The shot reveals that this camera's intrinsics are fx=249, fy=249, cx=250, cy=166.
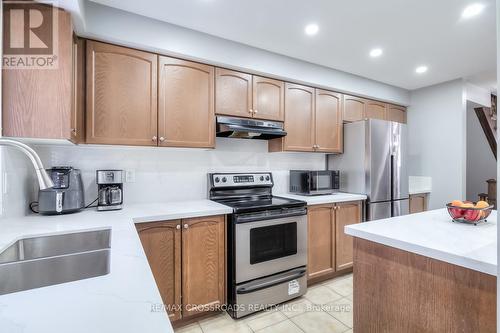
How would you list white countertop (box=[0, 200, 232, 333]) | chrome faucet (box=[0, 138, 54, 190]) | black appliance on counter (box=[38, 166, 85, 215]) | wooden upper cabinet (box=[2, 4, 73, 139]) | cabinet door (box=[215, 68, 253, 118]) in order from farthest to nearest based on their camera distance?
cabinet door (box=[215, 68, 253, 118]) → black appliance on counter (box=[38, 166, 85, 215]) → wooden upper cabinet (box=[2, 4, 73, 139]) → chrome faucet (box=[0, 138, 54, 190]) → white countertop (box=[0, 200, 232, 333])

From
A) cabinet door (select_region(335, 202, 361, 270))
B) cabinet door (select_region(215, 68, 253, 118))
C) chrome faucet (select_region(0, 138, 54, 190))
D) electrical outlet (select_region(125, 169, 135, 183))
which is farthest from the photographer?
cabinet door (select_region(335, 202, 361, 270))

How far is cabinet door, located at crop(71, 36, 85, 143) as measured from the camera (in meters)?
1.74

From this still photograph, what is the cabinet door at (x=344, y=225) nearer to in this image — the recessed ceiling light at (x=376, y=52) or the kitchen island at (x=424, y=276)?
the kitchen island at (x=424, y=276)

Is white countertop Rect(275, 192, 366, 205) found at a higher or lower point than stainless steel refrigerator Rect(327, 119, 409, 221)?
lower

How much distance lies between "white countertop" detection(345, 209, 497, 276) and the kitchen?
7.0 inches

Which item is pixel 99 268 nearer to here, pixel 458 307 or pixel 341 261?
pixel 458 307

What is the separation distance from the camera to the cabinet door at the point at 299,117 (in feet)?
9.01

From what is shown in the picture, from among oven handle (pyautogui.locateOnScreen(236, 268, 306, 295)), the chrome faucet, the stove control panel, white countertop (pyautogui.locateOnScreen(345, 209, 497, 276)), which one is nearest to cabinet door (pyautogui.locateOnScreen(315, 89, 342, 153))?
the stove control panel

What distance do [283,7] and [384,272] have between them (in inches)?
73.3

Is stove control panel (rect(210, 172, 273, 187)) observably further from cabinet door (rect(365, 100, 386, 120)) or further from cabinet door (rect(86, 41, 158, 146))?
cabinet door (rect(365, 100, 386, 120))

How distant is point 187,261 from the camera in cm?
190

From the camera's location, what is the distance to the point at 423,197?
11.5 feet

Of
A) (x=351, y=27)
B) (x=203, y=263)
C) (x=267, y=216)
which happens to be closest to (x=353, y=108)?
(x=351, y=27)

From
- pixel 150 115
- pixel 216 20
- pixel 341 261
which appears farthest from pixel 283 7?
pixel 341 261
